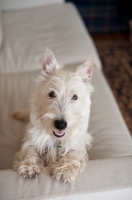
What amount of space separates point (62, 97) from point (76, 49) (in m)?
1.26

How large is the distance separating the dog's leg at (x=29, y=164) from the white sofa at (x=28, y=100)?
0.04 meters

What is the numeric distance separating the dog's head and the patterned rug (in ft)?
4.40

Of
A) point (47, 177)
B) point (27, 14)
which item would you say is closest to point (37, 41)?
point (27, 14)

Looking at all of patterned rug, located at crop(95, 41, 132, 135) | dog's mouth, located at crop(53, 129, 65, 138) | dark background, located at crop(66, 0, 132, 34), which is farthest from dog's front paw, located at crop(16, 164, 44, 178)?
dark background, located at crop(66, 0, 132, 34)

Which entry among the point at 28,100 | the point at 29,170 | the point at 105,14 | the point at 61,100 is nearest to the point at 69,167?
the point at 29,170

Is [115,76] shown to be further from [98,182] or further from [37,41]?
[98,182]

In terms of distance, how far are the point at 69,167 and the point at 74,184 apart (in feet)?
0.56

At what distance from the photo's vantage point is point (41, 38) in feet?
8.96

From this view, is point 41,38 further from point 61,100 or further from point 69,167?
point 69,167

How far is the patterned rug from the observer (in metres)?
2.97

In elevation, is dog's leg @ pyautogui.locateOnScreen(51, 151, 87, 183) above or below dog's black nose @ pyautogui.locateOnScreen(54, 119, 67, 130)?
below

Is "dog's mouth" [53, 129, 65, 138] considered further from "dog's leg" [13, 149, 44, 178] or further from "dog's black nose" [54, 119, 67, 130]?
"dog's leg" [13, 149, 44, 178]

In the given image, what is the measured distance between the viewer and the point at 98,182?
1109 mm

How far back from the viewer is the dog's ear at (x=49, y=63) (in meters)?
1.50
